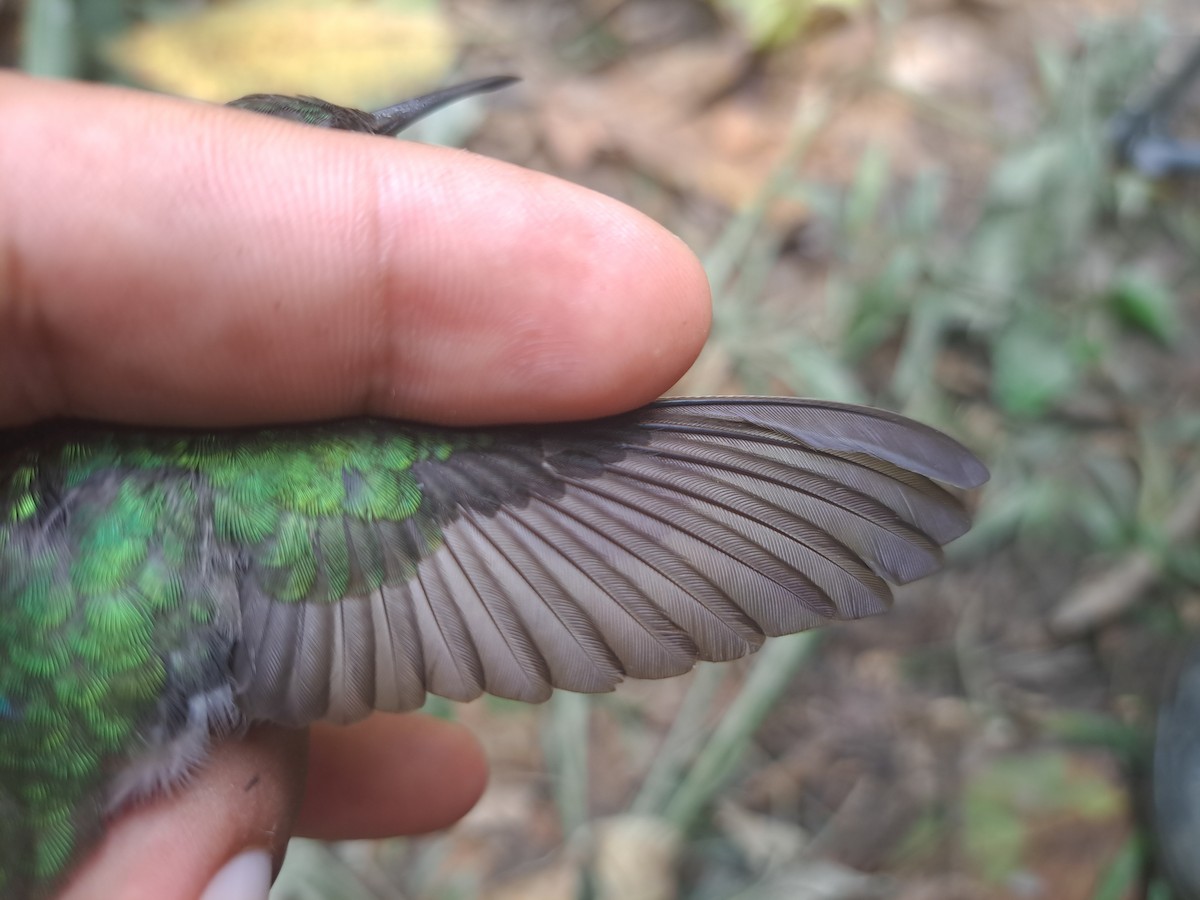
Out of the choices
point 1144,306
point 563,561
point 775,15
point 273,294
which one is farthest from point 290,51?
point 1144,306

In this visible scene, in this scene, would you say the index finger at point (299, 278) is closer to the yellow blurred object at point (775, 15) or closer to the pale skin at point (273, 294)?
the pale skin at point (273, 294)

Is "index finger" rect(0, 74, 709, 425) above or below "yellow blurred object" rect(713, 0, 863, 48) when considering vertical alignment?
below

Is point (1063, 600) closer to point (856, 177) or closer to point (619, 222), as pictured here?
point (856, 177)

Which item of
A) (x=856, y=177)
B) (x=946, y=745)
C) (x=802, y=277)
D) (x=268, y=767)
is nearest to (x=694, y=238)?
(x=802, y=277)

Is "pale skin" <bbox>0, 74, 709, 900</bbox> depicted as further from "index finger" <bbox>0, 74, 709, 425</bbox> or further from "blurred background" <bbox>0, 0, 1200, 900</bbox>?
"blurred background" <bbox>0, 0, 1200, 900</bbox>

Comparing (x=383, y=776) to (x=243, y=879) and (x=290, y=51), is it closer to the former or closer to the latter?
(x=243, y=879)

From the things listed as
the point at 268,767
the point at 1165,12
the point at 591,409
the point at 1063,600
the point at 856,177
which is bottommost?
the point at 1063,600

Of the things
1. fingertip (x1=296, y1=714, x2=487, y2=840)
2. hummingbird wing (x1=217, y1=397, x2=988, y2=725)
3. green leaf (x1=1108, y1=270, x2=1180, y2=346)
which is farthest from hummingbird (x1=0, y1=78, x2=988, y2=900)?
green leaf (x1=1108, y1=270, x2=1180, y2=346)
